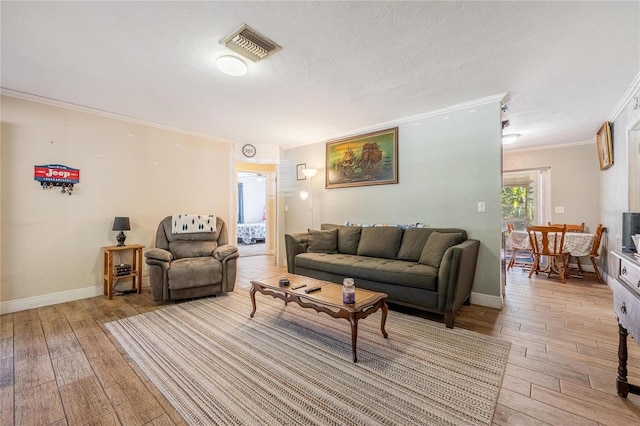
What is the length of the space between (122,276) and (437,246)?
4.00 m

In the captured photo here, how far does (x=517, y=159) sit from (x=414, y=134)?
342cm

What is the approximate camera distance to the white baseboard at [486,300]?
3.07 metres

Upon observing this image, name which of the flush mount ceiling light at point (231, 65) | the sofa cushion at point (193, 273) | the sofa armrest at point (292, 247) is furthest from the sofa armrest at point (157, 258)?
the flush mount ceiling light at point (231, 65)

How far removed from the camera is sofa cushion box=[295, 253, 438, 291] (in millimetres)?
2640

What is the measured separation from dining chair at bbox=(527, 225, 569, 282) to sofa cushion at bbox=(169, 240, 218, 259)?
5.26 meters

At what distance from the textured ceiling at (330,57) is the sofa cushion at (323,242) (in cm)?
176

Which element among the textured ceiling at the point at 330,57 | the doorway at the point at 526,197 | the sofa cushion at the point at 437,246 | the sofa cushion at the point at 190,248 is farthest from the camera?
the doorway at the point at 526,197

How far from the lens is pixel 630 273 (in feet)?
4.99

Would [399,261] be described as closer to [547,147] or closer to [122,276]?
[122,276]

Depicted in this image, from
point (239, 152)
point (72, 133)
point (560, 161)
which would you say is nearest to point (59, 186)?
point (72, 133)

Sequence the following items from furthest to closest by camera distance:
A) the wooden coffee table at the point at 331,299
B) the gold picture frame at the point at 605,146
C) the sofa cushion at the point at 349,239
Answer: the sofa cushion at the point at 349,239, the gold picture frame at the point at 605,146, the wooden coffee table at the point at 331,299

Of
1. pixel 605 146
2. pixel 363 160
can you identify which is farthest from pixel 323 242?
pixel 605 146

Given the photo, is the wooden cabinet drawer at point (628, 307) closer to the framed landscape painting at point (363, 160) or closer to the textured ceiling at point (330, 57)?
the textured ceiling at point (330, 57)

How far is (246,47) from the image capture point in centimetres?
215
